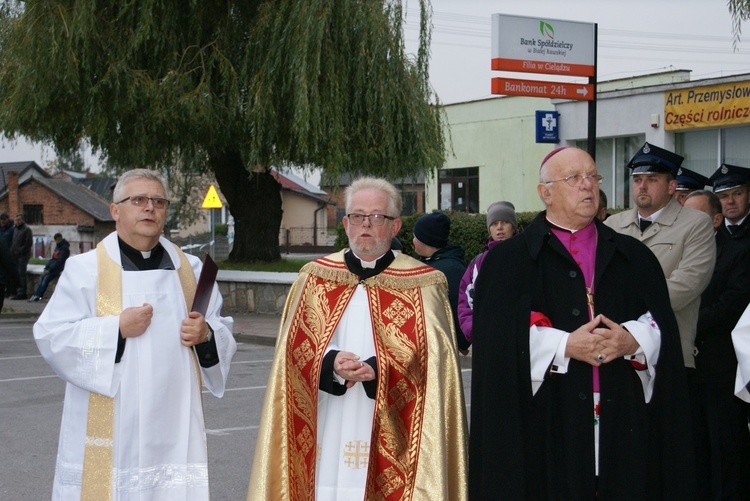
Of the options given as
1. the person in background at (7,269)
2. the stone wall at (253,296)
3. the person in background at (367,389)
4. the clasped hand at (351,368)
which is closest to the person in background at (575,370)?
the person in background at (367,389)

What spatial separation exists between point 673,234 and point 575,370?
1.73 metres

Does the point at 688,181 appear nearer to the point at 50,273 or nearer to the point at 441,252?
the point at 441,252

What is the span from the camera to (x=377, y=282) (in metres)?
4.50

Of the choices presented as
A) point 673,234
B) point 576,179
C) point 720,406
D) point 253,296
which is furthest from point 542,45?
point 576,179

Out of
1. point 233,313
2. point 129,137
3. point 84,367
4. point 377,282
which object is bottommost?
point 233,313

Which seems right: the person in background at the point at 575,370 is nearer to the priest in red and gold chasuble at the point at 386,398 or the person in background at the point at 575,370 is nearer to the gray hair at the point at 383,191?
the priest in red and gold chasuble at the point at 386,398

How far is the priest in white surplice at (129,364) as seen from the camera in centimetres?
410

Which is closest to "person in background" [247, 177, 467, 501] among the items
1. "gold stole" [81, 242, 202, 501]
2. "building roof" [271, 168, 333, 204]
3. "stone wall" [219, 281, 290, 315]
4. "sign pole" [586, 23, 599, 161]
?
"gold stole" [81, 242, 202, 501]

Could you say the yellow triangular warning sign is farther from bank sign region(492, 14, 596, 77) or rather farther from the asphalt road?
bank sign region(492, 14, 596, 77)

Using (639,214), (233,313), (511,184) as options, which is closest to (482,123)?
(511,184)

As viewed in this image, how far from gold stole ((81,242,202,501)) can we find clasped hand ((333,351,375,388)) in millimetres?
668

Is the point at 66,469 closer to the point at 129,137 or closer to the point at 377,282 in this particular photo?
the point at 377,282

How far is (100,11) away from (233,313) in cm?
606

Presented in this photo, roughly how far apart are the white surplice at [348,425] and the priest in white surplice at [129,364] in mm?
560
